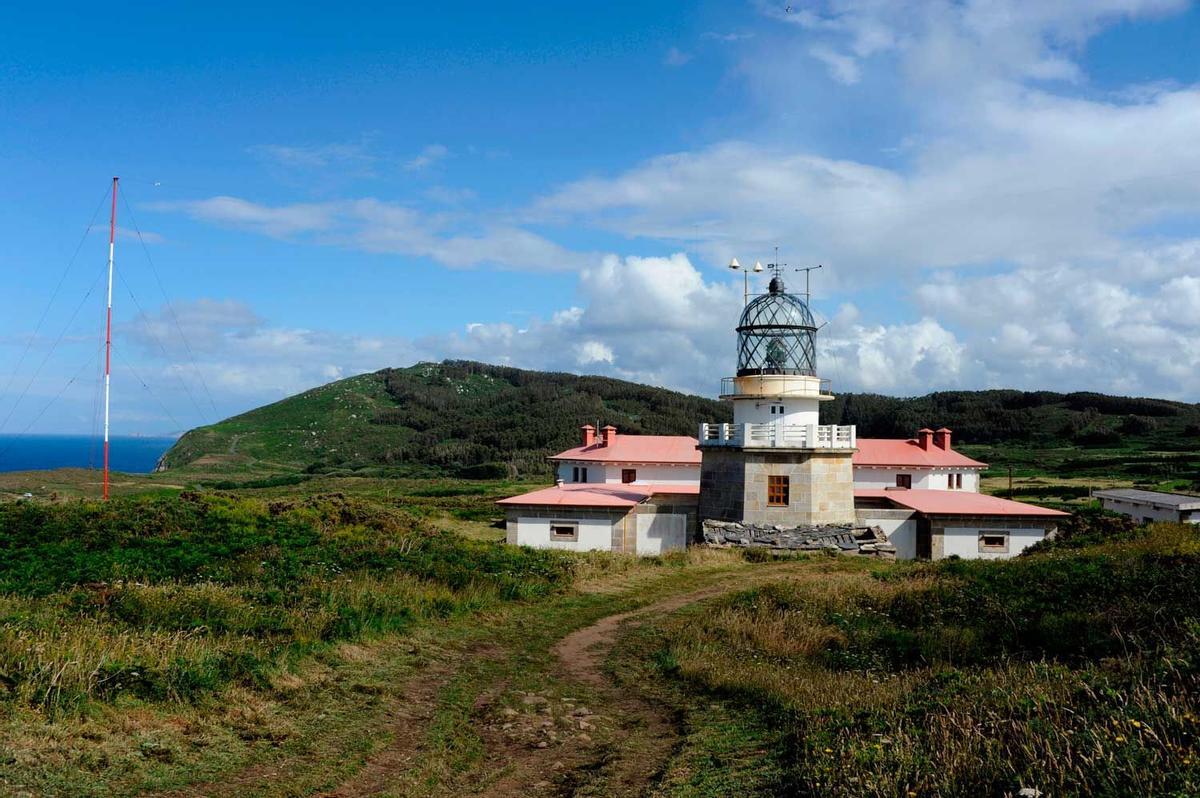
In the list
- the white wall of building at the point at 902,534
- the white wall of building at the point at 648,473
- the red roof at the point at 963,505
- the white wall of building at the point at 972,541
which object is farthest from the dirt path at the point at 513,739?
the white wall of building at the point at 648,473

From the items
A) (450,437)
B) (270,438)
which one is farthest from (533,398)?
(270,438)

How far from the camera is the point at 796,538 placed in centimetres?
2308

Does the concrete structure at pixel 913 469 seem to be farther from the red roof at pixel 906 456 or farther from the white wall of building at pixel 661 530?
the white wall of building at pixel 661 530

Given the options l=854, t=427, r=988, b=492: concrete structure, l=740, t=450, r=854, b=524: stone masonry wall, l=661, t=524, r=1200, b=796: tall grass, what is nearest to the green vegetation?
l=854, t=427, r=988, b=492: concrete structure

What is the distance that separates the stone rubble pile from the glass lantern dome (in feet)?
15.1

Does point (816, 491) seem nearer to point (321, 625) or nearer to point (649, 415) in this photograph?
point (321, 625)

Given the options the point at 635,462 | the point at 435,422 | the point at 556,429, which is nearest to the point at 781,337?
the point at 635,462

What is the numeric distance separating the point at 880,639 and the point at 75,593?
33.3 feet

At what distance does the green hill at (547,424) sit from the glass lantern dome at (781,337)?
155 ft

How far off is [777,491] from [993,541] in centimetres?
724

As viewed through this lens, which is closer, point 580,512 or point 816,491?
point 816,491

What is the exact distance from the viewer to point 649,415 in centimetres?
10675

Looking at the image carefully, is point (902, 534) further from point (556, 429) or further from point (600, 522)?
point (556, 429)

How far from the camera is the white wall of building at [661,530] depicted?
25766 mm
